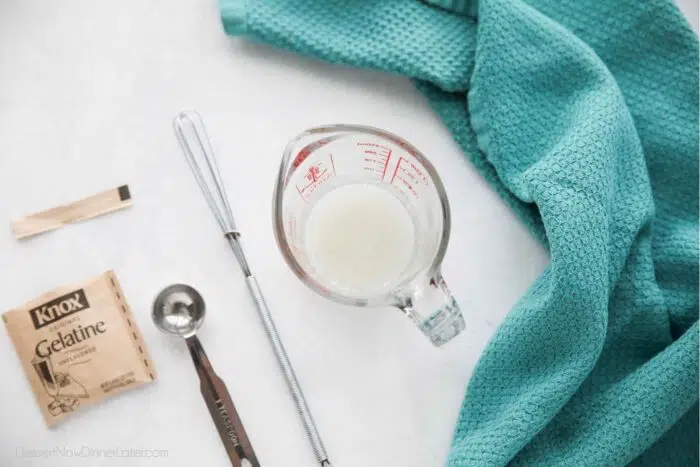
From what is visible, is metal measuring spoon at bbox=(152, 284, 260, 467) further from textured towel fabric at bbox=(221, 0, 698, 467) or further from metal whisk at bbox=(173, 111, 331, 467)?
textured towel fabric at bbox=(221, 0, 698, 467)

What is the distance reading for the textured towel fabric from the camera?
0.58m

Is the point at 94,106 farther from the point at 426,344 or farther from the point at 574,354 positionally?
the point at 574,354

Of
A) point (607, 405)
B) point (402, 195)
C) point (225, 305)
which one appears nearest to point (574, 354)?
point (607, 405)

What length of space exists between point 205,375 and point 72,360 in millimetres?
113

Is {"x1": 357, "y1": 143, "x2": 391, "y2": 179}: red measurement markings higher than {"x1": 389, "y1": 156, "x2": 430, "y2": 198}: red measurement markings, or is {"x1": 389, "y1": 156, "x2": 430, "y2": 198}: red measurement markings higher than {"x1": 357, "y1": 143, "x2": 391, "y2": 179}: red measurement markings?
{"x1": 357, "y1": 143, "x2": 391, "y2": 179}: red measurement markings

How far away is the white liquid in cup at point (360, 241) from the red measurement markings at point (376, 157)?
2 cm

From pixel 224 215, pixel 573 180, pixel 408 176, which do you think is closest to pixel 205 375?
pixel 224 215

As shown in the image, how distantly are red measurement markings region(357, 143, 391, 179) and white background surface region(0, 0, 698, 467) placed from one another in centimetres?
6

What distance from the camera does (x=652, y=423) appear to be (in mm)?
→ 579

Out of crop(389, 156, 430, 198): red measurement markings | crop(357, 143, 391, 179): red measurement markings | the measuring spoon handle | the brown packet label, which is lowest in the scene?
the measuring spoon handle

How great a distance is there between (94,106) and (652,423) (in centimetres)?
54

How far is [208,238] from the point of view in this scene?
637 mm

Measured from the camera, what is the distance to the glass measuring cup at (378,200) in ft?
1.83

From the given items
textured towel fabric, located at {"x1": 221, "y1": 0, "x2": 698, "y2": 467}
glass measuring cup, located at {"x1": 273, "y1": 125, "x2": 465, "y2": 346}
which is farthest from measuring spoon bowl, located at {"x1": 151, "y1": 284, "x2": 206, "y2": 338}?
textured towel fabric, located at {"x1": 221, "y1": 0, "x2": 698, "y2": 467}
